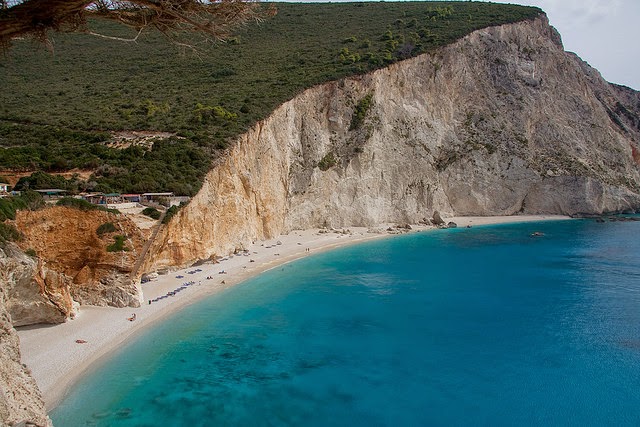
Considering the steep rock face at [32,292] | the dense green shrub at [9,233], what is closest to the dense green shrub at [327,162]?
the steep rock face at [32,292]

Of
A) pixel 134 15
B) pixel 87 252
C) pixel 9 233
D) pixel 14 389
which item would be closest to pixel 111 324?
pixel 87 252

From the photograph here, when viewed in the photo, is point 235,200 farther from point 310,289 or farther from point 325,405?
point 325,405

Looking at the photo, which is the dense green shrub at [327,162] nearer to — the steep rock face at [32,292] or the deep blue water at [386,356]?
the deep blue water at [386,356]

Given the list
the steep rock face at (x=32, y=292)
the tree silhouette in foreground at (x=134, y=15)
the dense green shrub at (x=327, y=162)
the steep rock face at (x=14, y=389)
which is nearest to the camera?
the tree silhouette in foreground at (x=134, y=15)

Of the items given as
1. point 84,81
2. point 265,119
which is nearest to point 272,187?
point 265,119

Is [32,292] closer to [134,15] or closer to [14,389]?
[14,389]

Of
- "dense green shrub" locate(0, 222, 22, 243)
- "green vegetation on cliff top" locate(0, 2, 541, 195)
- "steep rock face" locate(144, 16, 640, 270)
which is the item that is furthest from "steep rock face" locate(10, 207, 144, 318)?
"steep rock face" locate(144, 16, 640, 270)

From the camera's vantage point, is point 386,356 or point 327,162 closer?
point 386,356

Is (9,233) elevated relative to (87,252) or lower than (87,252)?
elevated
